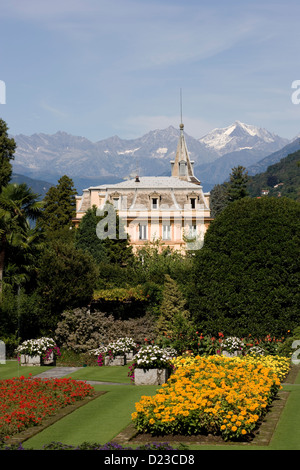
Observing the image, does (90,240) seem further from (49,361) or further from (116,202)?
(49,361)

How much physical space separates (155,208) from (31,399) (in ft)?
193

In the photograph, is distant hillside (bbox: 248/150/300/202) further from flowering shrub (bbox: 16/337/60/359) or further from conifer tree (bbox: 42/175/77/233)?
flowering shrub (bbox: 16/337/60/359)

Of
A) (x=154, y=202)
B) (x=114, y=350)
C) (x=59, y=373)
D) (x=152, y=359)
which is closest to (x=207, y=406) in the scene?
(x=152, y=359)

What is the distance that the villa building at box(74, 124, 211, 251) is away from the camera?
72.9m

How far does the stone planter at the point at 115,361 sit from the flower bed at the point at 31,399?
5790 millimetres

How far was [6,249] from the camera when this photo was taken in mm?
29297

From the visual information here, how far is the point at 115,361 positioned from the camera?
24906mm

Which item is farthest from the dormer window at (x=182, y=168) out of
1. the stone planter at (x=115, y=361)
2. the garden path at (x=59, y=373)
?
the garden path at (x=59, y=373)

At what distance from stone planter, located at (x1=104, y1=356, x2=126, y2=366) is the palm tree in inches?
267

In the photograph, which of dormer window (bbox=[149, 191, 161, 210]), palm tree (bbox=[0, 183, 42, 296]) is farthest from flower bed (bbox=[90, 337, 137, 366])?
dormer window (bbox=[149, 191, 161, 210])

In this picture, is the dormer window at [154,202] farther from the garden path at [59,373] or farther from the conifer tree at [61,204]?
the garden path at [59,373]

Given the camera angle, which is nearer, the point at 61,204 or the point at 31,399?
the point at 31,399

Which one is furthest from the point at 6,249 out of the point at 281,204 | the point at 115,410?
the point at 115,410
